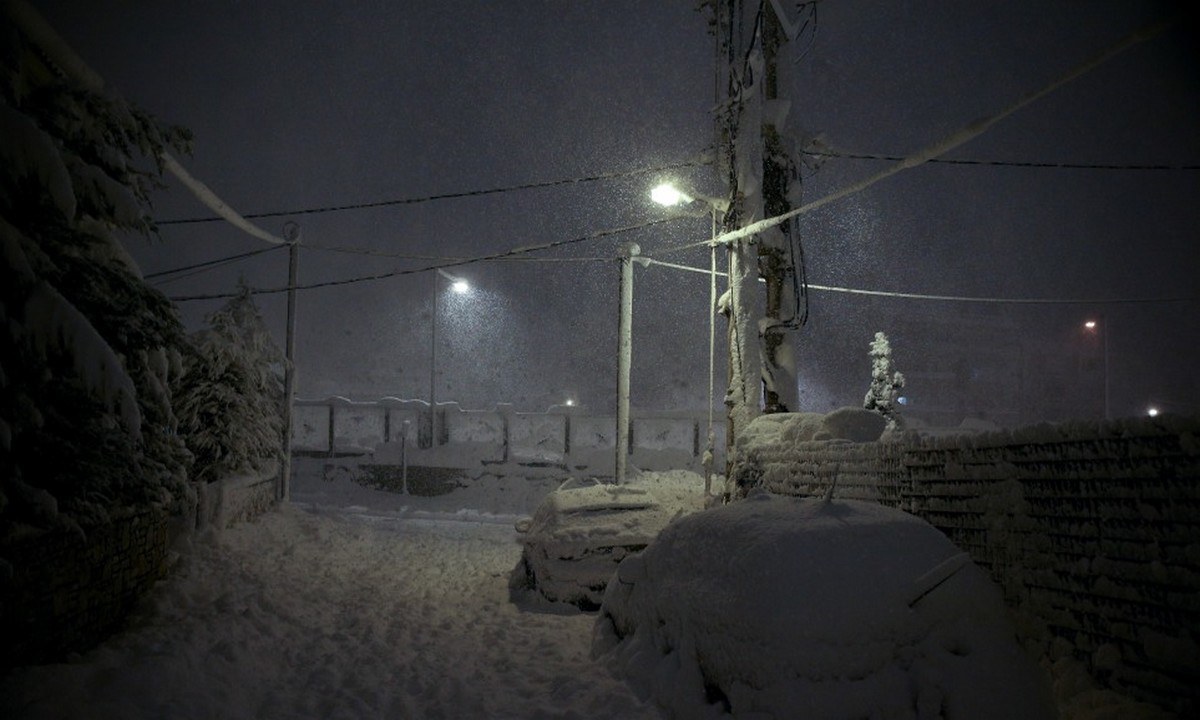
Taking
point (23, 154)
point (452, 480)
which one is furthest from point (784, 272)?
point (452, 480)

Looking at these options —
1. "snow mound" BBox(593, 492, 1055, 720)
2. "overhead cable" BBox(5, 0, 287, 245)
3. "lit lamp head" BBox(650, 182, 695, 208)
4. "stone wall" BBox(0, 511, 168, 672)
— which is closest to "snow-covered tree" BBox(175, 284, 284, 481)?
"stone wall" BBox(0, 511, 168, 672)

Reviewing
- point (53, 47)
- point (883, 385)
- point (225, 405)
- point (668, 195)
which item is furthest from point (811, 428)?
point (883, 385)

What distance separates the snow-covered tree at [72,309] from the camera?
12.7 feet

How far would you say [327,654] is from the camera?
18.4ft

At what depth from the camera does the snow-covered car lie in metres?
7.20

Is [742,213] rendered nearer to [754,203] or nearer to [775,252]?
[754,203]

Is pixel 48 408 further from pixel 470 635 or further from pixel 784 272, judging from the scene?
pixel 784 272

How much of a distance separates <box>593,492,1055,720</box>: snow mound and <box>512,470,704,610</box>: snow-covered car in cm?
283

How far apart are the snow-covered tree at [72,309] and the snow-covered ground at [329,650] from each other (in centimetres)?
124

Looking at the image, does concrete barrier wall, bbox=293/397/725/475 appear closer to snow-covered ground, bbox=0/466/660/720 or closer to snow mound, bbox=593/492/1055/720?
snow-covered ground, bbox=0/466/660/720

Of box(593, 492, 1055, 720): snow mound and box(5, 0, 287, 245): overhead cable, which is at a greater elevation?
box(5, 0, 287, 245): overhead cable

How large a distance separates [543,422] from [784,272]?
49.5ft

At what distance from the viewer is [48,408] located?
14.9 ft

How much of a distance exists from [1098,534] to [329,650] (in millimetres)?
6161
